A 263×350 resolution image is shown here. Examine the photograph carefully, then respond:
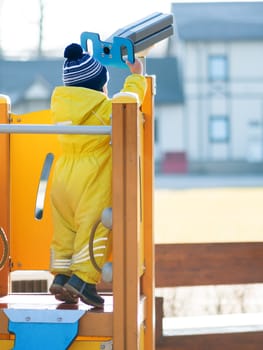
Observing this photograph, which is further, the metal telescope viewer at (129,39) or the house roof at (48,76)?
the house roof at (48,76)

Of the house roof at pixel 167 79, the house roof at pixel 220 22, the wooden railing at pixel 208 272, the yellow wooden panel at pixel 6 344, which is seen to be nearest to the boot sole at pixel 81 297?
the yellow wooden panel at pixel 6 344

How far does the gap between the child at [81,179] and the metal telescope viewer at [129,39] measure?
2.1 inches

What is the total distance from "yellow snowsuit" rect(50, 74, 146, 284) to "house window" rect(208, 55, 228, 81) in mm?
33430

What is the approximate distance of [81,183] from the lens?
2943 mm

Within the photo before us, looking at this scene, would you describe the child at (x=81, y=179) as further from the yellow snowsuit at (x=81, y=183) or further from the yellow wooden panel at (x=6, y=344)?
the yellow wooden panel at (x=6, y=344)

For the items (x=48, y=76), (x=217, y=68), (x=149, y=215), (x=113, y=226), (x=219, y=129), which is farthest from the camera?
(x=219, y=129)

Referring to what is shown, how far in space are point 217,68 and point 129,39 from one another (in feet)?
110

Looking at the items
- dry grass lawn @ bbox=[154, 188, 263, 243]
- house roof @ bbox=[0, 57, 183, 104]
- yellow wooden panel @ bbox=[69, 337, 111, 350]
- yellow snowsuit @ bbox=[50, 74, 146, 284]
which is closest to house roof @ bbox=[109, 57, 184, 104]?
house roof @ bbox=[0, 57, 183, 104]

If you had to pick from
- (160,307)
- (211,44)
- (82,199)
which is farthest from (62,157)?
(211,44)

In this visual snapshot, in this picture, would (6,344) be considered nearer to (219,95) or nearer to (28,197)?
(28,197)

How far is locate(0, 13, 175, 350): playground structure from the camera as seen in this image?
2.81 meters

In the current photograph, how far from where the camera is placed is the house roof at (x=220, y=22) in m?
35.7

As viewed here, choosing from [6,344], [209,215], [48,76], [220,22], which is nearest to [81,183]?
[6,344]

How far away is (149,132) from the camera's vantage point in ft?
10.7
